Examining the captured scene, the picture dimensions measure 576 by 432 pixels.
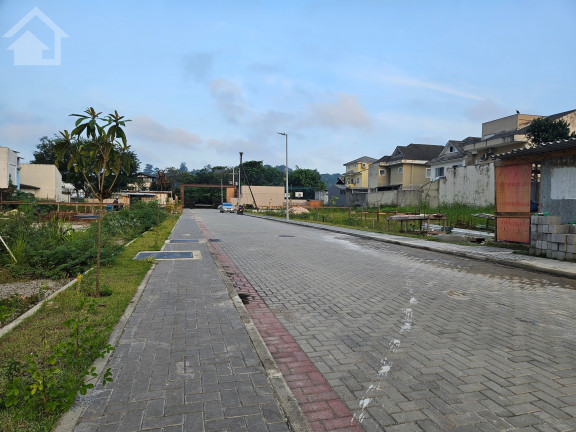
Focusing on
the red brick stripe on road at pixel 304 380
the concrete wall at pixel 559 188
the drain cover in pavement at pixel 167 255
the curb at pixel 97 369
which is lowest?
the red brick stripe on road at pixel 304 380

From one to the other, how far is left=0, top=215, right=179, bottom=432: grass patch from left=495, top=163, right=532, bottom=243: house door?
13106mm

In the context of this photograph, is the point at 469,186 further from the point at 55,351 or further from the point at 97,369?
the point at 55,351

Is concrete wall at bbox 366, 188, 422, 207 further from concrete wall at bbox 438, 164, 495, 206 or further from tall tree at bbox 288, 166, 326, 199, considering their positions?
tall tree at bbox 288, 166, 326, 199

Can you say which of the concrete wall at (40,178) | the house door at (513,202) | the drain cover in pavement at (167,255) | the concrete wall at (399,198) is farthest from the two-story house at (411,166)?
the concrete wall at (40,178)

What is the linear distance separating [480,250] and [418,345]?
966cm

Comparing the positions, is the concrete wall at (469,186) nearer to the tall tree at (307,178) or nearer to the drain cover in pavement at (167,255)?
the drain cover in pavement at (167,255)

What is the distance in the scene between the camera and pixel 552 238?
1099 cm

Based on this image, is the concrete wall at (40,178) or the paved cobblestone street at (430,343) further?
the concrete wall at (40,178)

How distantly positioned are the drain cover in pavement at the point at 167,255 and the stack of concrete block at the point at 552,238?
34.9 feet

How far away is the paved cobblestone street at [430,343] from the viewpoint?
3.15 metres

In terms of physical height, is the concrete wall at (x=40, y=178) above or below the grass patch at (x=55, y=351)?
above

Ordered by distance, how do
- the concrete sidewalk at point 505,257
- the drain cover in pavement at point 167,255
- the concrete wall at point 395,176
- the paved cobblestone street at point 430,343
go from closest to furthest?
1. the paved cobblestone street at point 430,343
2. the concrete sidewalk at point 505,257
3. the drain cover in pavement at point 167,255
4. the concrete wall at point 395,176

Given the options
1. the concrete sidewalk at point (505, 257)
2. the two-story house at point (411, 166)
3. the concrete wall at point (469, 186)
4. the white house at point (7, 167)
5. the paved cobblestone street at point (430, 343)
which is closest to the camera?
the paved cobblestone street at point (430, 343)

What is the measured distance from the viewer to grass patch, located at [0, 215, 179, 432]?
286 cm
